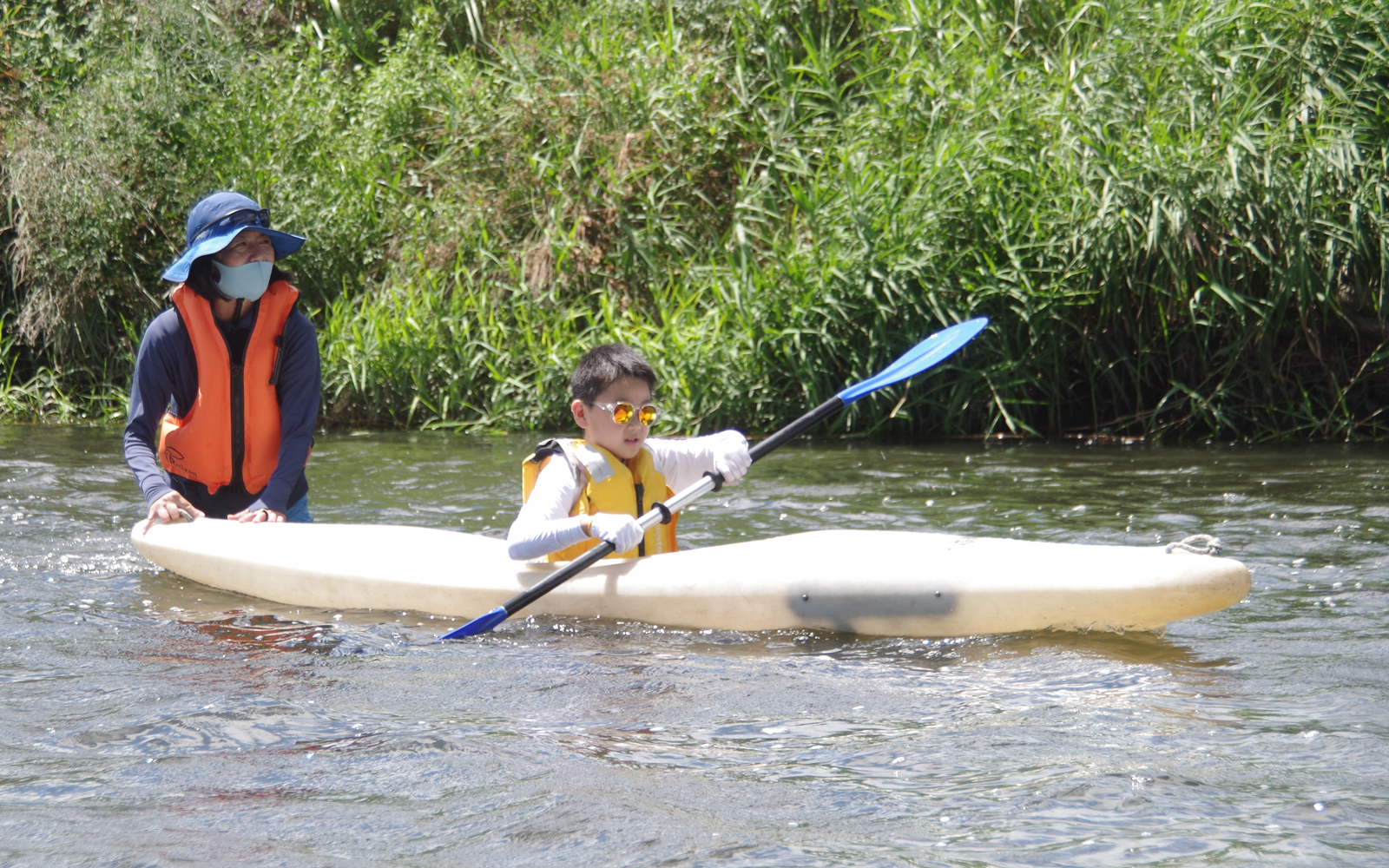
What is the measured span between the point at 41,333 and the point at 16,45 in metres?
2.30

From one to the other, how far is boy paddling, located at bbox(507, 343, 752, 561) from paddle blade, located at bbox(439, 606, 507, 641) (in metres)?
0.19

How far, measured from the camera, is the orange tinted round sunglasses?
130 inches

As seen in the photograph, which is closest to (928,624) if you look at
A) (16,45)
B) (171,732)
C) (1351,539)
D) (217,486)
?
(171,732)

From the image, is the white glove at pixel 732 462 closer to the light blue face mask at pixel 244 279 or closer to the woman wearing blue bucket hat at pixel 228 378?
the woman wearing blue bucket hat at pixel 228 378

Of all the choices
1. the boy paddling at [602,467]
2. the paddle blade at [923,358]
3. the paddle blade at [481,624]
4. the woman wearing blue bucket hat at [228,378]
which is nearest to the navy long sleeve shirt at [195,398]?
the woman wearing blue bucket hat at [228,378]

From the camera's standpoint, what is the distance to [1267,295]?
6.59 metres

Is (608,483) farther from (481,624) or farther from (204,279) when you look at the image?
(204,279)

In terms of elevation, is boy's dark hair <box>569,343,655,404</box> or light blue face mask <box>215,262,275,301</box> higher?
light blue face mask <box>215,262,275,301</box>

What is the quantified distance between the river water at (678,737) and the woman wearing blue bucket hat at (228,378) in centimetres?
36

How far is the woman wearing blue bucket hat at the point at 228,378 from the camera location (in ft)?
12.5

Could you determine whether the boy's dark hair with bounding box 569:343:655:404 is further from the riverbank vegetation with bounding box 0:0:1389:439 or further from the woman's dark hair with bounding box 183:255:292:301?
the riverbank vegetation with bounding box 0:0:1389:439

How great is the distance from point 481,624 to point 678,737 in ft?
3.15

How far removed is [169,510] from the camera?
12.5ft

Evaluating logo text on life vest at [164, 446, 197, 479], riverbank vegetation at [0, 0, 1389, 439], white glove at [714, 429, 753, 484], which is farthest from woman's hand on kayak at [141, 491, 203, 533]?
riverbank vegetation at [0, 0, 1389, 439]
